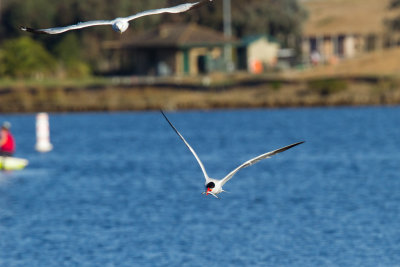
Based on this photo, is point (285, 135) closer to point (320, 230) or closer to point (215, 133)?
point (215, 133)

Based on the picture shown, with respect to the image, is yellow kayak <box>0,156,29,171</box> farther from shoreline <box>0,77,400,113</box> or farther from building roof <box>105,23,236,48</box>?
building roof <box>105,23,236,48</box>

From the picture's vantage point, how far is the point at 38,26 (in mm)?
126000

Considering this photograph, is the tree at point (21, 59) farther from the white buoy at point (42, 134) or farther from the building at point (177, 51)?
the white buoy at point (42, 134)

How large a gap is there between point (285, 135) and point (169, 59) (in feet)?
122

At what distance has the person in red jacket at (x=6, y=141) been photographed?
130 feet

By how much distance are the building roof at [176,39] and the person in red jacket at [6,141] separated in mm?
64684

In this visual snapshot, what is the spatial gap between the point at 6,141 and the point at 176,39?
67253mm

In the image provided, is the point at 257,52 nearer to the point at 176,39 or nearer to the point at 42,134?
the point at 176,39

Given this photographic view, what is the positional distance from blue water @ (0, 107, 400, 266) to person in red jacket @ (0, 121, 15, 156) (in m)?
1.52

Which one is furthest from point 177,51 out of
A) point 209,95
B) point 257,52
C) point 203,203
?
point 203,203

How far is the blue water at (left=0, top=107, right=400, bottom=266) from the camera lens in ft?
87.0

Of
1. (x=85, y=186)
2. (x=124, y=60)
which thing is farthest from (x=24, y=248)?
(x=124, y=60)

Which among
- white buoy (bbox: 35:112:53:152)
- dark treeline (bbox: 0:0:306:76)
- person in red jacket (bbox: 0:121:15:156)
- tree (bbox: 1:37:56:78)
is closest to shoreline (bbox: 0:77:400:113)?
tree (bbox: 1:37:56:78)

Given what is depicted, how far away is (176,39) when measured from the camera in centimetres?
10669
